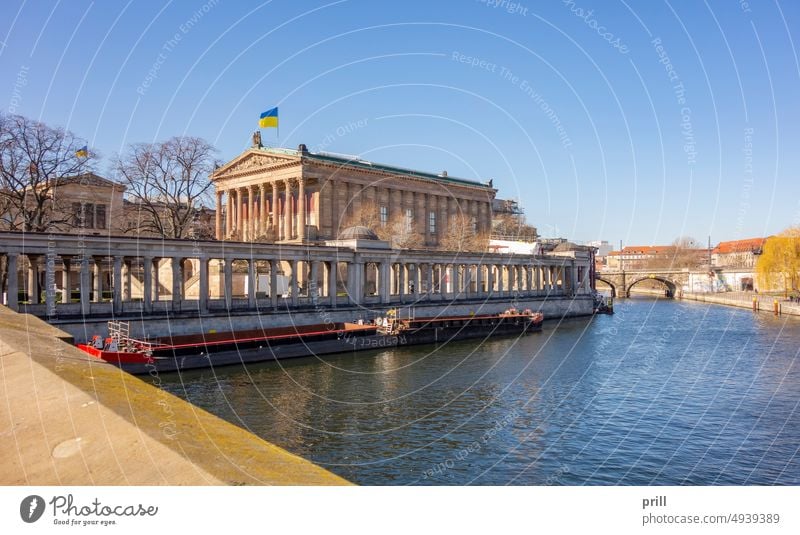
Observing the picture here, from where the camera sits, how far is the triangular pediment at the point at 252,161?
9925cm

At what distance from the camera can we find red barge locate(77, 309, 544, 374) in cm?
→ 4047

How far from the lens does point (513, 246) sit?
112 m

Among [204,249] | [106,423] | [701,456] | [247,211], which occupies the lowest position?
[701,456]

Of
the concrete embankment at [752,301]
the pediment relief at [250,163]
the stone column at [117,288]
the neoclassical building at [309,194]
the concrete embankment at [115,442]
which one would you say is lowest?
the concrete embankment at [752,301]

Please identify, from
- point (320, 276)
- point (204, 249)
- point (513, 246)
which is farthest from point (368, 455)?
point (513, 246)

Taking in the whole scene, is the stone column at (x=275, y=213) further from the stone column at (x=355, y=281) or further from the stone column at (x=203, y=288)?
the stone column at (x=203, y=288)

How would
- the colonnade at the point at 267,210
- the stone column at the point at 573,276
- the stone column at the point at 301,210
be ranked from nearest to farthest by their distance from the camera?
the stone column at the point at 301,210, the colonnade at the point at 267,210, the stone column at the point at 573,276

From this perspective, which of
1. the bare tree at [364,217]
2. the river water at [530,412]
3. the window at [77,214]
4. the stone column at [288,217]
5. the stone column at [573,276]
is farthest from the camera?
the stone column at [573,276]

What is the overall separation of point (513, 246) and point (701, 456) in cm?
8846

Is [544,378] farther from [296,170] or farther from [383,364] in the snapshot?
[296,170]

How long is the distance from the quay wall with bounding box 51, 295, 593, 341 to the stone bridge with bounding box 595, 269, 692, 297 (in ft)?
246

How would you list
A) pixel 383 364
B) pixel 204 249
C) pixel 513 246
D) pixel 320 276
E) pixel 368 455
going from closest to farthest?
pixel 368 455 < pixel 383 364 < pixel 204 249 < pixel 320 276 < pixel 513 246

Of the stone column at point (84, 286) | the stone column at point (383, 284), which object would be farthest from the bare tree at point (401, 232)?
the stone column at point (84, 286)

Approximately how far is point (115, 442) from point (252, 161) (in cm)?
9952
